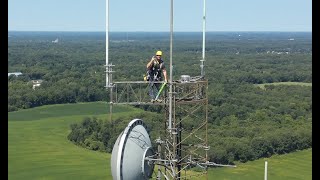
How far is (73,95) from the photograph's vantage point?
40.5m

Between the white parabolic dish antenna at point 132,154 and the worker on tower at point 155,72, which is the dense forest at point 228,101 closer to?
the worker on tower at point 155,72

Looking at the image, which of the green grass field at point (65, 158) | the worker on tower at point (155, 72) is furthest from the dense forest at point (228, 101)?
the worker on tower at point (155, 72)

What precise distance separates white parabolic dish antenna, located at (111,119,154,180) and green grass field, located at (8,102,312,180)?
16474 mm

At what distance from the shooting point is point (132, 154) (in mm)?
4941

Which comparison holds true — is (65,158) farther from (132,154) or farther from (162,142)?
(132,154)

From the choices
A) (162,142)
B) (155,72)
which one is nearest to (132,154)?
(162,142)

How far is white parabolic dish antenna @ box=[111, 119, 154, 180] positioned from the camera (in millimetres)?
4809

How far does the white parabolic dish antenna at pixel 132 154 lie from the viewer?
4.81 meters

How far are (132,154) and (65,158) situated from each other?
23.5 m

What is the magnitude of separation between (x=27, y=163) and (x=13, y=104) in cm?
1296

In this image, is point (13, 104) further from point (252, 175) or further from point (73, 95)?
point (252, 175)

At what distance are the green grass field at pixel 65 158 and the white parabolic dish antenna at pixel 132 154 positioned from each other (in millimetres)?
16474

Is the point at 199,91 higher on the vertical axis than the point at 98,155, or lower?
higher
